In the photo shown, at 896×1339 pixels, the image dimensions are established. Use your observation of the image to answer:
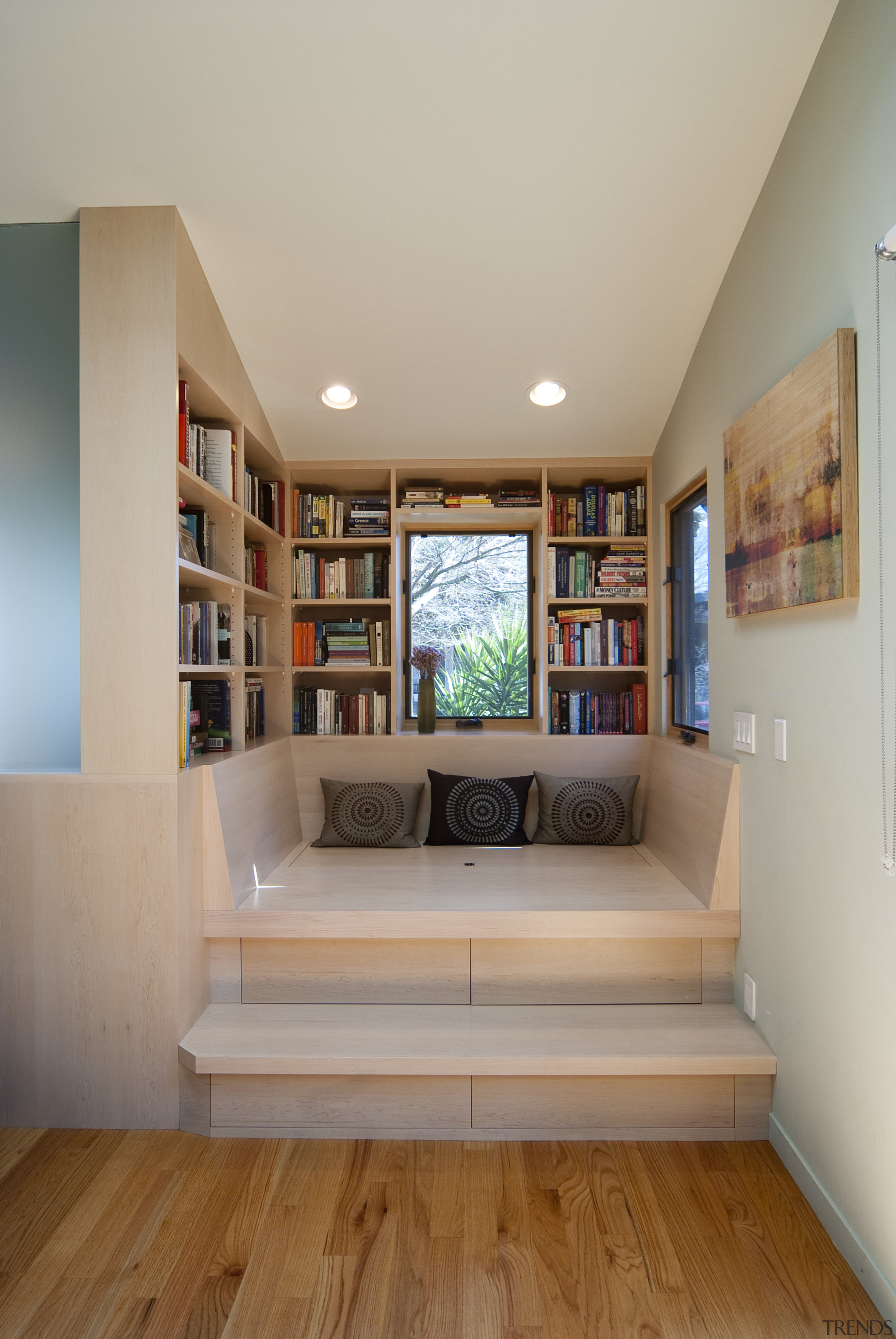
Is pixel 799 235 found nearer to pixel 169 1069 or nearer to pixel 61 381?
pixel 61 381

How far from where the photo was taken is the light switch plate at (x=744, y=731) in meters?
2.16

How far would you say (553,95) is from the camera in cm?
190

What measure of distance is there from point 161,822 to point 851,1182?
69.9 inches

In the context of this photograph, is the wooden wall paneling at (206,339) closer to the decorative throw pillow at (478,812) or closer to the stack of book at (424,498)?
the stack of book at (424,498)

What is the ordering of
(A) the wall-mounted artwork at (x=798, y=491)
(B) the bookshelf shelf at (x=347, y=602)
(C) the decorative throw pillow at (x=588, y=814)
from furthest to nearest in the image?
(B) the bookshelf shelf at (x=347, y=602) → (C) the decorative throw pillow at (x=588, y=814) → (A) the wall-mounted artwork at (x=798, y=491)

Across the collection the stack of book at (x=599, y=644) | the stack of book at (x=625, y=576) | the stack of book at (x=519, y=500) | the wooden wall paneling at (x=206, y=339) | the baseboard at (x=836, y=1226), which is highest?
the wooden wall paneling at (x=206, y=339)

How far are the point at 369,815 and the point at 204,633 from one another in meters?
1.04

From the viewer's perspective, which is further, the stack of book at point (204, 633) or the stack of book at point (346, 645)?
the stack of book at point (346, 645)

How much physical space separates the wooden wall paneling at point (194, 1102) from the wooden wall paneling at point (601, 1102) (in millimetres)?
706

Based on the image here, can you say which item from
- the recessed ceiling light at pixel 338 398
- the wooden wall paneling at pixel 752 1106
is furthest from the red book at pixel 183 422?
the wooden wall paneling at pixel 752 1106

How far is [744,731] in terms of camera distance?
2.22 metres

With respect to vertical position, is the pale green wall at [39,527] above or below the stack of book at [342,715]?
above

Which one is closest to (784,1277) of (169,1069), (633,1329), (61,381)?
(633,1329)

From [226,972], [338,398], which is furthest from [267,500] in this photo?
[226,972]
